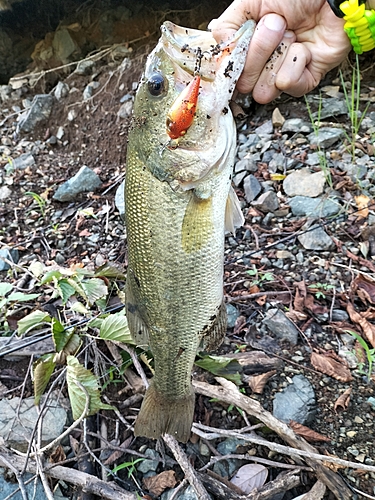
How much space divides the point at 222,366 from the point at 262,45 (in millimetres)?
1550

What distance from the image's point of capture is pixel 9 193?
544 centimetres

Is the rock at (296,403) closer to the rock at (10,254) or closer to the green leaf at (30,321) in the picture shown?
the green leaf at (30,321)

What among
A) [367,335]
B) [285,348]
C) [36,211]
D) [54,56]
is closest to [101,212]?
[36,211]

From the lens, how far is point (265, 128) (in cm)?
476

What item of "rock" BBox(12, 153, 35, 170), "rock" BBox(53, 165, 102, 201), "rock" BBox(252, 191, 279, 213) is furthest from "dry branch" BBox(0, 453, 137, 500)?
"rock" BBox(12, 153, 35, 170)

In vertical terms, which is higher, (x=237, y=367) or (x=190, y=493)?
(x=237, y=367)

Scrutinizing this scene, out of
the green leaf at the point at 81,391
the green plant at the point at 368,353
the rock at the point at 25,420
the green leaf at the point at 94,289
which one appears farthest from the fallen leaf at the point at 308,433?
the green leaf at the point at 94,289

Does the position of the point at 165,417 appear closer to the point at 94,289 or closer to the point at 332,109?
the point at 94,289

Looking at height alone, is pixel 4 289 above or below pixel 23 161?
above

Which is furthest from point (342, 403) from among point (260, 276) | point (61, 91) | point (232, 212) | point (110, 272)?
point (61, 91)

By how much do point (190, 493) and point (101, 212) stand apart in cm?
300

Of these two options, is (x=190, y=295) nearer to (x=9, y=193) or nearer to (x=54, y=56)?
(x=9, y=193)

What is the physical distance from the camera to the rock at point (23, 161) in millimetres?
5867

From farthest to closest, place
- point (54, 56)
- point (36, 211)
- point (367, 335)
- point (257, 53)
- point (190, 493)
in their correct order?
point (54, 56) → point (36, 211) → point (367, 335) → point (190, 493) → point (257, 53)
